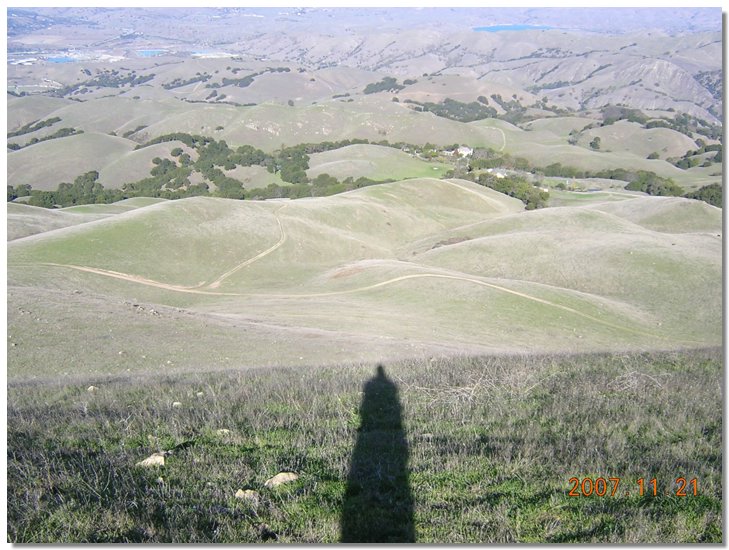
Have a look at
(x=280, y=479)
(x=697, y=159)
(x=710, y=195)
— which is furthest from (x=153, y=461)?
(x=697, y=159)

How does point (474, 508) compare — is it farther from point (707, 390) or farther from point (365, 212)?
point (365, 212)

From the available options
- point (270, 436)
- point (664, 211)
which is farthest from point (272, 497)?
point (664, 211)

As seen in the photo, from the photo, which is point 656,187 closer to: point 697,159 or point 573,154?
point 573,154

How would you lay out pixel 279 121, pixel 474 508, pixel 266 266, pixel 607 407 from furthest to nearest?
1. pixel 279 121
2. pixel 266 266
3. pixel 607 407
4. pixel 474 508

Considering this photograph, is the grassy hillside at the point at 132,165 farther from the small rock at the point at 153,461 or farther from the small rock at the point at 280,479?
the small rock at the point at 280,479

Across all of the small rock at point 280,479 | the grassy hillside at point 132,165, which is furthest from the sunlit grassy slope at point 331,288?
the grassy hillside at point 132,165

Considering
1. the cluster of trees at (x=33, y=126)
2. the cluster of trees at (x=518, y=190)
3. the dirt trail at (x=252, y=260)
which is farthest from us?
the cluster of trees at (x=33, y=126)
